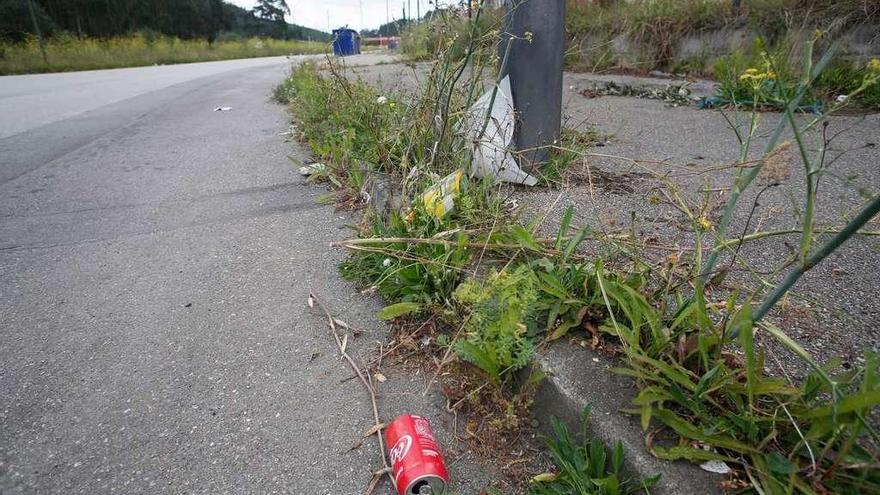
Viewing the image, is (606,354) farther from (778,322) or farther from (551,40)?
(551,40)

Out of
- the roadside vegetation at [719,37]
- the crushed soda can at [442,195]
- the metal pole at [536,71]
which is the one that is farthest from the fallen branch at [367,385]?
the roadside vegetation at [719,37]

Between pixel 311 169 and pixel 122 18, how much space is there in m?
41.2

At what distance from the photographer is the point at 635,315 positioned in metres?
1.20

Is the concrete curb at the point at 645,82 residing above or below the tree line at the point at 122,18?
below

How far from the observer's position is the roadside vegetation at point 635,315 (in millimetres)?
902

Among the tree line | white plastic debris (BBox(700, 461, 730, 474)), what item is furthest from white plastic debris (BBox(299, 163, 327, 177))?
the tree line

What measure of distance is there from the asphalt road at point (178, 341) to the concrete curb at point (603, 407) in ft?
0.92

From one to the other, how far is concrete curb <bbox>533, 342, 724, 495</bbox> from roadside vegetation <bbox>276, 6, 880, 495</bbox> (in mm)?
29

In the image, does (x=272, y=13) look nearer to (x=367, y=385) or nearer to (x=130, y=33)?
(x=130, y=33)

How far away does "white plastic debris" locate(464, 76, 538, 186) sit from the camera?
2209mm

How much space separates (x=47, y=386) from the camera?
4.73 ft

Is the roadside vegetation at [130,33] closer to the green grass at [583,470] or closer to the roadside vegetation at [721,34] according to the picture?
the roadside vegetation at [721,34]

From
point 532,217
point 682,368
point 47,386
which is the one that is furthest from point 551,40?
point 47,386

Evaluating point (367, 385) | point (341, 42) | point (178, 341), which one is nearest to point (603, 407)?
point (367, 385)
